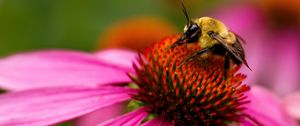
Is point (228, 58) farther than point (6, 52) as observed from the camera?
No

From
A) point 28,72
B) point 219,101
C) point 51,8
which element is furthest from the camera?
point 51,8

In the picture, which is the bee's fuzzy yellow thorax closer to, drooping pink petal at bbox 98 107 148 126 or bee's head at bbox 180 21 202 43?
bee's head at bbox 180 21 202 43

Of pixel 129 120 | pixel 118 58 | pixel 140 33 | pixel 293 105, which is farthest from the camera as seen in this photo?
pixel 140 33

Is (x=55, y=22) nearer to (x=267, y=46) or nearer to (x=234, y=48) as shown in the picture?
(x=267, y=46)

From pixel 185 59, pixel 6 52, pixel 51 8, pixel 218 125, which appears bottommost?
pixel 218 125

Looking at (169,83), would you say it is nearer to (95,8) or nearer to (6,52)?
(6,52)

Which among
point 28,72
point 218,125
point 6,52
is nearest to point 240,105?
point 218,125

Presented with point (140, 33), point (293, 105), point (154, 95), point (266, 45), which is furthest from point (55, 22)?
point (154, 95)

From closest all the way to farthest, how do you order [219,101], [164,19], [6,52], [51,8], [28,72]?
[219,101], [28,72], [6,52], [51,8], [164,19]
